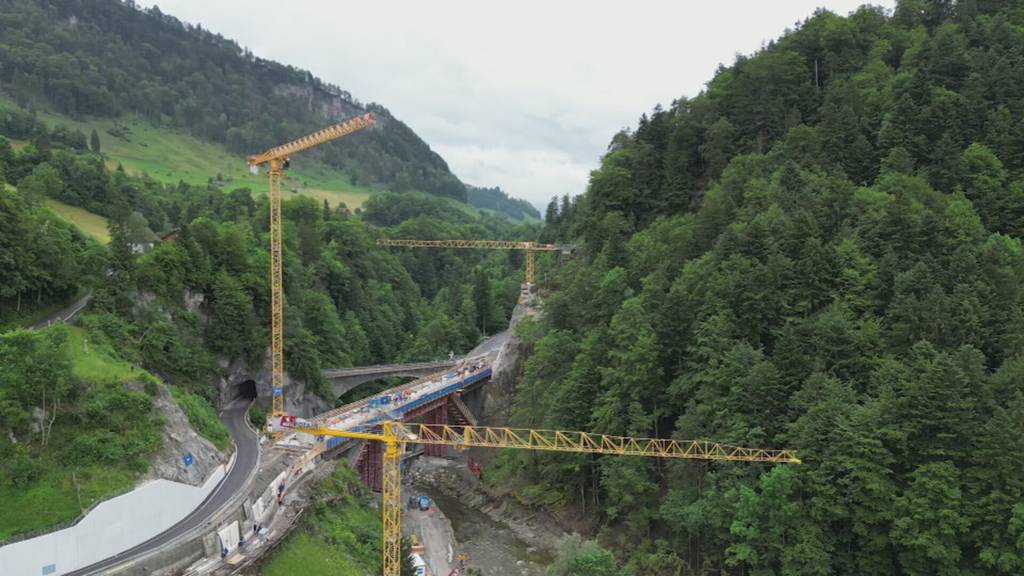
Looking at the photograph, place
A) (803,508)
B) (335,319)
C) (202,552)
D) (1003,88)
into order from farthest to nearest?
(335,319)
(1003,88)
(803,508)
(202,552)

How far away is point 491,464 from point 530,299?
27927 millimetres

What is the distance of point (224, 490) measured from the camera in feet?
157

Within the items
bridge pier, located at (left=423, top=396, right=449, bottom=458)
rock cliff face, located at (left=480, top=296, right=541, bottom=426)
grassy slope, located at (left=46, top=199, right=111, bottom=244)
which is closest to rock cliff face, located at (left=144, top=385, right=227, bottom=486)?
bridge pier, located at (left=423, top=396, right=449, bottom=458)

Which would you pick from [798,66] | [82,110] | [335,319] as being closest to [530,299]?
[335,319]

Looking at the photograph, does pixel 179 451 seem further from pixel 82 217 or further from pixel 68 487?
pixel 82 217

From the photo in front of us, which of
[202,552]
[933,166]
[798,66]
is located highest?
[798,66]

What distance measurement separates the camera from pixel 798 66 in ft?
262

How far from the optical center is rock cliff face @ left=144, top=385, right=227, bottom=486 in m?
44.1

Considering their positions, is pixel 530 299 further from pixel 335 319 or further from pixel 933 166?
pixel 933 166

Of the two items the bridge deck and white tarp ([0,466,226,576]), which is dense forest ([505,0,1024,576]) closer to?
the bridge deck

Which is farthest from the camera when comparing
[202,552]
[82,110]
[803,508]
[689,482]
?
[82,110]

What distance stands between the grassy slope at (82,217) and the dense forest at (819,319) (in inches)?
2053

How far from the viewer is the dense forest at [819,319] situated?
136 feet

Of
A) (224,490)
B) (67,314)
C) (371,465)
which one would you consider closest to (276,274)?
(67,314)
